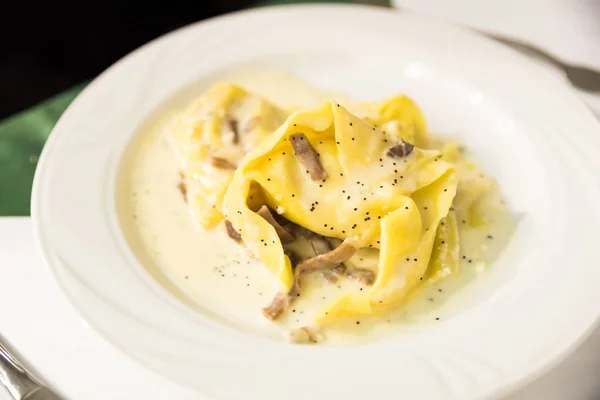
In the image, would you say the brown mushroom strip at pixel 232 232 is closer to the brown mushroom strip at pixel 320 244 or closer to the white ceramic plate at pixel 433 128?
the brown mushroom strip at pixel 320 244

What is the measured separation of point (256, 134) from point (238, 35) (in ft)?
2.87

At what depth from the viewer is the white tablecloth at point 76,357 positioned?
1939mm

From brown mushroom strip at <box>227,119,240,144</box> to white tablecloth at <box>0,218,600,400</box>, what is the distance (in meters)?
0.95

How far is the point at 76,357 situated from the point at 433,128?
1.90m

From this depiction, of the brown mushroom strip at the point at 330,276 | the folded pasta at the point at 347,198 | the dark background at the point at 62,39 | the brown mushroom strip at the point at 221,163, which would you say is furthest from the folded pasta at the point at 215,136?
the dark background at the point at 62,39

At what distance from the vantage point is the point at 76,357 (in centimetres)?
204

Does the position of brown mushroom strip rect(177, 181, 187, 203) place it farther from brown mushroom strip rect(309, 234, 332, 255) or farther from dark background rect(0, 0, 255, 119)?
dark background rect(0, 0, 255, 119)

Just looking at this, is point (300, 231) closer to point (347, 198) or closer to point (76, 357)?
point (347, 198)

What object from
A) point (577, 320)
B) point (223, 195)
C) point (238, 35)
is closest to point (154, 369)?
point (223, 195)

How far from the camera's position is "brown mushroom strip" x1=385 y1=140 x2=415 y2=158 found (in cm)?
247

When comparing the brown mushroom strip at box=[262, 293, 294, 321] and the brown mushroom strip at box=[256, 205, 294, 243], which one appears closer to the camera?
the brown mushroom strip at box=[262, 293, 294, 321]

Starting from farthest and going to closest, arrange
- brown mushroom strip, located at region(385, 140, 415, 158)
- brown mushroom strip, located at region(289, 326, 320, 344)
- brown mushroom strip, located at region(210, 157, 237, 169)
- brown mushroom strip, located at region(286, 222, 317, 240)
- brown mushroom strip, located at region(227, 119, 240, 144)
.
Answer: brown mushroom strip, located at region(227, 119, 240, 144) → brown mushroom strip, located at region(210, 157, 237, 169) → brown mushroom strip, located at region(286, 222, 317, 240) → brown mushroom strip, located at region(385, 140, 415, 158) → brown mushroom strip, located at region(289, 326, 320, 344)

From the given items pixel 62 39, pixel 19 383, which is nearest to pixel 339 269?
pixel 19 383

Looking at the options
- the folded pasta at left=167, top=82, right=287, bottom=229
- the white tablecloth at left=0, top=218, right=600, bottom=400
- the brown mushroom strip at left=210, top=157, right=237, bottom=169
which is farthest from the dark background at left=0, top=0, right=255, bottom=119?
the white tablecloth at left=0, top=218, right=600, bottom=400
